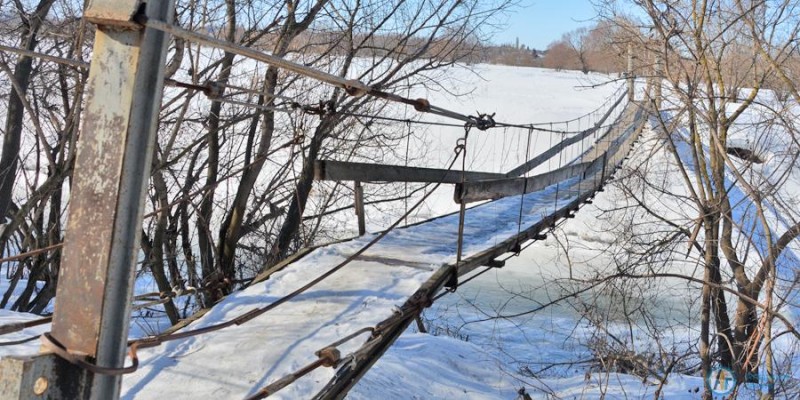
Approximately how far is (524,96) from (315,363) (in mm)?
31287

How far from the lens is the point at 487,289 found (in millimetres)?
11656

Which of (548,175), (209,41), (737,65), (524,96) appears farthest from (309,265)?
(524,96)

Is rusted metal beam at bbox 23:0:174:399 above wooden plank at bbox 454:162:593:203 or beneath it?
above

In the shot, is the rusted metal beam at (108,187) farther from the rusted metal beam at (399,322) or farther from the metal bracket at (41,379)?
the rusted metal beam at (399,322)

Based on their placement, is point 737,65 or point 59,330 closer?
point 59,330

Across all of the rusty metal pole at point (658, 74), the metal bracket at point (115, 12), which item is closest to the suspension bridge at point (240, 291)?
the metal bracket at point (115, 12)

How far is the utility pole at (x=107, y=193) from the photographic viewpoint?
982 mm

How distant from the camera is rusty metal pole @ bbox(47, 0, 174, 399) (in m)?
0.98

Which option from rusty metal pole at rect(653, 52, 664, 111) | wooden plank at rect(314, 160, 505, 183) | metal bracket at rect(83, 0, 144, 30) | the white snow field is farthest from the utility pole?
rusty metal pole at rect(653, 52, 664, 111)

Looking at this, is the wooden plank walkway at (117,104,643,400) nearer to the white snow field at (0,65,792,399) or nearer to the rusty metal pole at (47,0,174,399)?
the white snow field at (0,65,792,399)

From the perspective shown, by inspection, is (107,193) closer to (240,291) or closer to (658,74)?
(240,291)

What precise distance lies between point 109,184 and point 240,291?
1997mm

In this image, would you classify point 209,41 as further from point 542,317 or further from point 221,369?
point 542,317

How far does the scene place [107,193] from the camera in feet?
3.24
